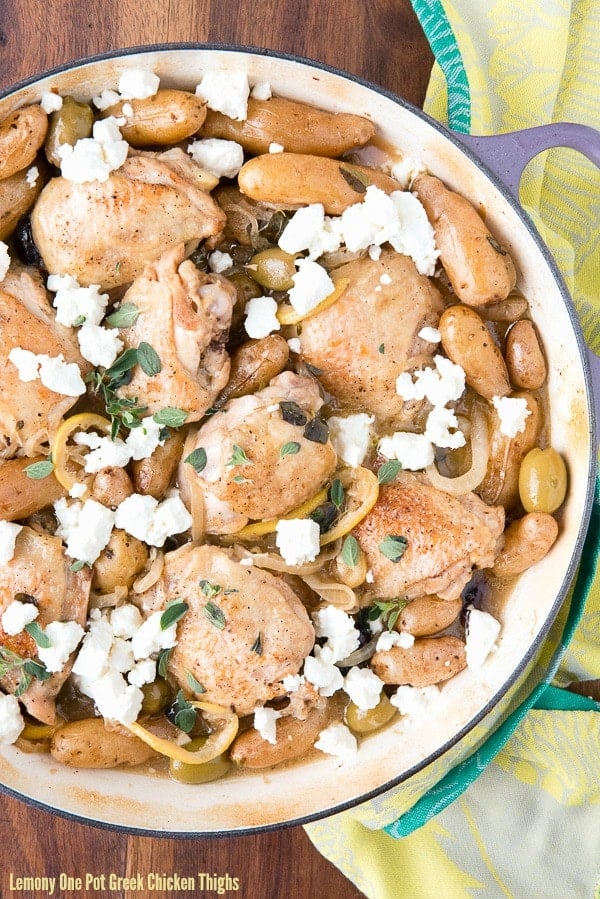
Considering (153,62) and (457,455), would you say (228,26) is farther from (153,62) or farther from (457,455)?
(457,455)

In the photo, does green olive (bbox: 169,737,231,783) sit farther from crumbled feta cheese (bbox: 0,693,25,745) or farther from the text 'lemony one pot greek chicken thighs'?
crumbled feta cheese (bbox: 0,693,25,745)

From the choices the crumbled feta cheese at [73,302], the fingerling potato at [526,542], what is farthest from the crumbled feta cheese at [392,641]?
the crumbled feta cheese at [73,302]

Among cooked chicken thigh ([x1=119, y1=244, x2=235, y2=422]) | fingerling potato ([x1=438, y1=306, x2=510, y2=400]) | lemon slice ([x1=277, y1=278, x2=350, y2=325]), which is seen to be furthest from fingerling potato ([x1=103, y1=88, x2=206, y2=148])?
fingerling potato ([x1=438, y1=306, x2=510, y2=400])

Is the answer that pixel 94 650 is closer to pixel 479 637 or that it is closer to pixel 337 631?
pixel 337 631

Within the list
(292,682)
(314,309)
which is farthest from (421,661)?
(314,309)

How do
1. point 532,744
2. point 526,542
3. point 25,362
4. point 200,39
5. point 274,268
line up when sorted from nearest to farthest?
point 25,362 → point 274,268 → point 526,542 → point 200,39 → point 532,744

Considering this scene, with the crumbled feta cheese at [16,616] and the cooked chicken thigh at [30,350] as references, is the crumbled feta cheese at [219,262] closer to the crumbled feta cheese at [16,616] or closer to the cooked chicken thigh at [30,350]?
the cooked chicken thigh at [30,350]
